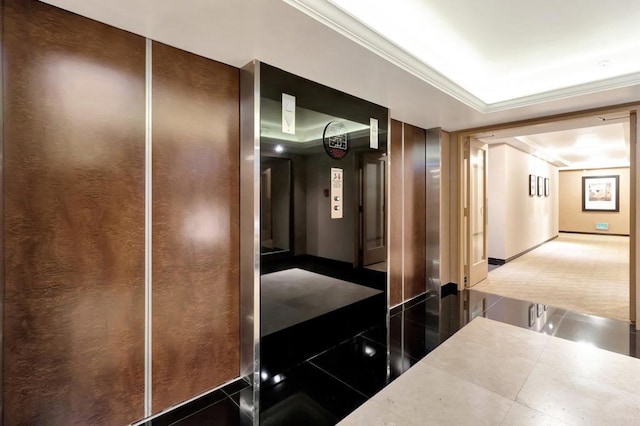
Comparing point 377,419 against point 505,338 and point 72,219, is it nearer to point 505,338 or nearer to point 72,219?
point 505,338

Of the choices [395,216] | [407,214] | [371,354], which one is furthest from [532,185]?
[371,354]

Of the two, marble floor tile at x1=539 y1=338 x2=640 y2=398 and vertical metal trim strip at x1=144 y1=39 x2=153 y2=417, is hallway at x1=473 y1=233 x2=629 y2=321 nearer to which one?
marble floor tile at x1=539 y1=338 x2=640 y2=398

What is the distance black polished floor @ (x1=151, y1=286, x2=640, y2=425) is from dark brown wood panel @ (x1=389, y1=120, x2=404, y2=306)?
29 cm

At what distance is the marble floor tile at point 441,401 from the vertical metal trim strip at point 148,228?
137 cm

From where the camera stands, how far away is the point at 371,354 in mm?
2773

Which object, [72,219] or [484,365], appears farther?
[484,365]

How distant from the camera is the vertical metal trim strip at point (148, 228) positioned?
1.94 m

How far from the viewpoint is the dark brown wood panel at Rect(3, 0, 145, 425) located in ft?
5.07

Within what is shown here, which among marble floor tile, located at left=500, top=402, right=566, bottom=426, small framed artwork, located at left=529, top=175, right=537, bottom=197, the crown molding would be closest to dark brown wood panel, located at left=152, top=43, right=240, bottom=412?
the crown molding

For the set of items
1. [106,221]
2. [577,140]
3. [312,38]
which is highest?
[577,140]

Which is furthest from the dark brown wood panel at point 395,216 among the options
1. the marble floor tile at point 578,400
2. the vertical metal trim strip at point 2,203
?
the vertical metal trim strip at point 2,203

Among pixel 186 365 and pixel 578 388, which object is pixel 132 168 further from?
pixel 578 388

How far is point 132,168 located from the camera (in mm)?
1893

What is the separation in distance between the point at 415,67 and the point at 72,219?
2656 millimetres
